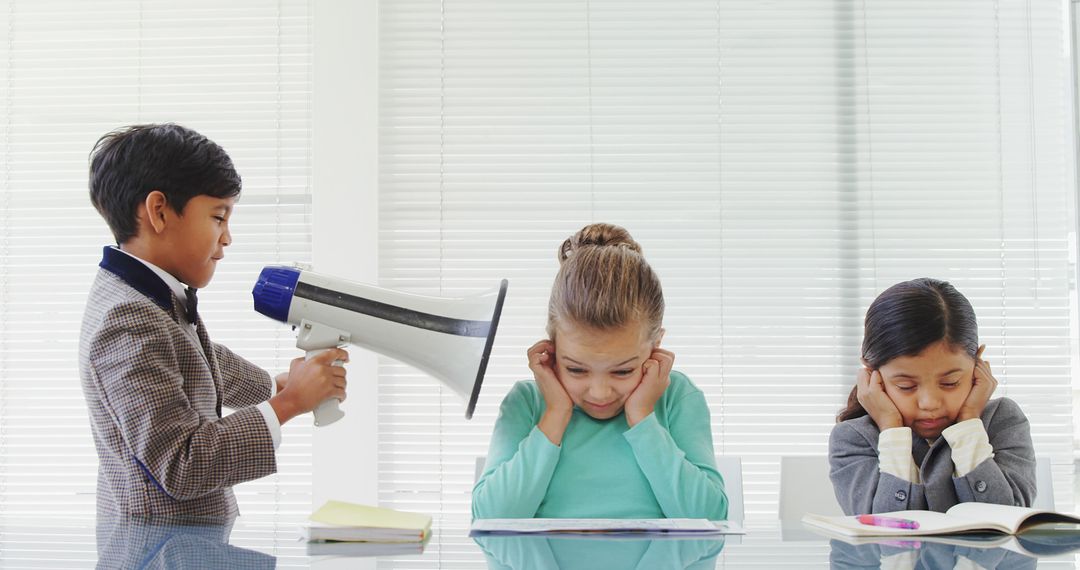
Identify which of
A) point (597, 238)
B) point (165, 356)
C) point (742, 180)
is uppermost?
point (742, 180)

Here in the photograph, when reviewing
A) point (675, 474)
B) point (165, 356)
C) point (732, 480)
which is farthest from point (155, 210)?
point (732, 480)

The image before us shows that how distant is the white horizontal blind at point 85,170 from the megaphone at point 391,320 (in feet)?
4.50

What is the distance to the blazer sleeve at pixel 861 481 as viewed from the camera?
156 centimetres

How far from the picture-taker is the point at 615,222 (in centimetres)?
272

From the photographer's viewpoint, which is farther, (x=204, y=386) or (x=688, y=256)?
(x=688, y=256)

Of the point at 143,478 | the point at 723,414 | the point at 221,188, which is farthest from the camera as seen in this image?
the point at 723,414

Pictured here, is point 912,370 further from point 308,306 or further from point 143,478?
point 143,478

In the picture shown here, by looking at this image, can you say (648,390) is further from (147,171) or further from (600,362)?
(147,171)

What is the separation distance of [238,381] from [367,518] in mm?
761

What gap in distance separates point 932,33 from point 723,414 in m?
1.38

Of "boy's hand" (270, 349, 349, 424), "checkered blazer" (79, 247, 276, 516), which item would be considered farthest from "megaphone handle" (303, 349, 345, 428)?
"checkered blazer" (79, 247, 276, 516)

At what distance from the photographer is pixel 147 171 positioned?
1475 millimetres

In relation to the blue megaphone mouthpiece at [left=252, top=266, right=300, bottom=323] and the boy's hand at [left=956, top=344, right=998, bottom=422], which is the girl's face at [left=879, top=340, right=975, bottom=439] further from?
the blue megaphone mouthpiece at [left=252, top=266, right=300, bottom=323]

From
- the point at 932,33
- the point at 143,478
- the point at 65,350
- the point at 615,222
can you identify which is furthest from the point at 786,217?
the point at 65,350
